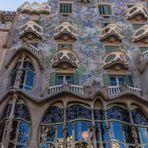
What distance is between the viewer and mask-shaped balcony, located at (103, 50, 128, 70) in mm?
22447

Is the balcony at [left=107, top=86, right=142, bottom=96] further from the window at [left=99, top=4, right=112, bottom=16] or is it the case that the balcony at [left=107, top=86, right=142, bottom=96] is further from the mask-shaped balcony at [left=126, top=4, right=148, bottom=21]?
the window at [left=99, top=4, right=112, bottom=16]

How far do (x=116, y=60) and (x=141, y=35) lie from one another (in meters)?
4.54

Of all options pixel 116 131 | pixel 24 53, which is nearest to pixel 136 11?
pixel 24 53

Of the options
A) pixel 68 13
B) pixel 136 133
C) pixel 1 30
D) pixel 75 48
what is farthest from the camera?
pixel 68 13

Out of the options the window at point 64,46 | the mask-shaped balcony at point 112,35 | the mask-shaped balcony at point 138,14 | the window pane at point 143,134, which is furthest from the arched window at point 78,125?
the mask-shaped balcony at point 138,14

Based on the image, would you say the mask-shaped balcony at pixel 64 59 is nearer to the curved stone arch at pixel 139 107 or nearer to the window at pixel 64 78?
the window at pixel 64 78

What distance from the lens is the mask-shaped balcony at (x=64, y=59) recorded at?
2248 cm

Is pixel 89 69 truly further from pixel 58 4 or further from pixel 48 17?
pixel 58 4

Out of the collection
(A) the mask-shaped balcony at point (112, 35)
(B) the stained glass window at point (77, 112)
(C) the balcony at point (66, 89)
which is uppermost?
(A) the mask-shaped balcony at point (112, 35)

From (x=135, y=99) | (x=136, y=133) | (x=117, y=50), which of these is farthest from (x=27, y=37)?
(x=136, y=133)

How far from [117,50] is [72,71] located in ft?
12.8

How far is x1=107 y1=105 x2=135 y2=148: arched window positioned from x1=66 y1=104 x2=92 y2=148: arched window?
1.38 m

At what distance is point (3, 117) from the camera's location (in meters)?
18.5

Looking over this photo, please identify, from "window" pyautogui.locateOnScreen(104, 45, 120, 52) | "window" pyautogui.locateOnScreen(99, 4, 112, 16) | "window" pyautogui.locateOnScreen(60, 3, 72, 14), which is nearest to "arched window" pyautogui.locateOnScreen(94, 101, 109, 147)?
"window" pyautogui.locateOnScreen(104, 45, 120, 52)
